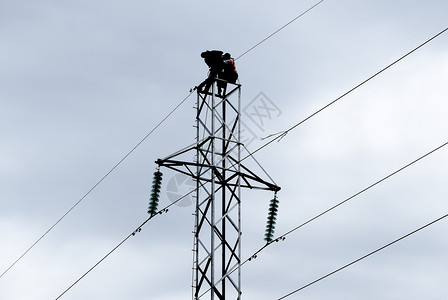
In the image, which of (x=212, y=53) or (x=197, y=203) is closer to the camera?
(x=197, y=203)

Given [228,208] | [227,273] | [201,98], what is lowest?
[227,273]

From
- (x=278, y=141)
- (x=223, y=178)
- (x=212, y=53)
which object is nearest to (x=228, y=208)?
(x=223, y=178)

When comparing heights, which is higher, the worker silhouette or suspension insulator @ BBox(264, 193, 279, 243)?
the worker silhouette

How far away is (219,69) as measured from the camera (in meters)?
25.9

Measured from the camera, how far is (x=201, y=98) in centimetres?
2608

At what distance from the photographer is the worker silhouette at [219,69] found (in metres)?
25.9

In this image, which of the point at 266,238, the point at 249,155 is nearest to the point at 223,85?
the point at 249,155

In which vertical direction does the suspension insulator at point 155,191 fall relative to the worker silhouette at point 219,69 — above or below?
below

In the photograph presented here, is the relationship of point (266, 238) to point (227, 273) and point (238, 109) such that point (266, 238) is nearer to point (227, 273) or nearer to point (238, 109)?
point (227, 273)

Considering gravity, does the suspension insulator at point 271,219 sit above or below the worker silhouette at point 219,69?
below

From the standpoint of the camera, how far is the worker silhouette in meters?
25.9

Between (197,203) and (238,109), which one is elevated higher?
(238,109)

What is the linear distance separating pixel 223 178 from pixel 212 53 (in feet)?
13.3

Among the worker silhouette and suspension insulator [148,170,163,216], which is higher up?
the worker silhouette
